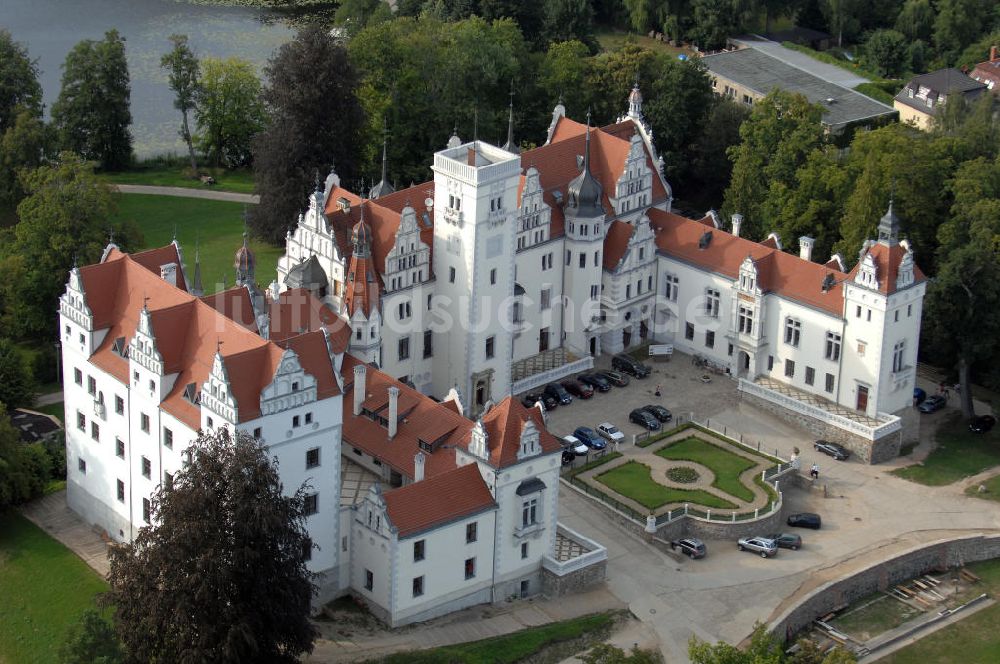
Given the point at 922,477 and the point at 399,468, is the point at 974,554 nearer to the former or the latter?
the point at 922,477

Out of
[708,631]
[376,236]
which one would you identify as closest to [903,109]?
[376,236]

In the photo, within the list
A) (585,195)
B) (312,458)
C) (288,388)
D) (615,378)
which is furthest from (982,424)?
(288,388)

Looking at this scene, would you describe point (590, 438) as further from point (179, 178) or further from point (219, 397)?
point (179, 178)

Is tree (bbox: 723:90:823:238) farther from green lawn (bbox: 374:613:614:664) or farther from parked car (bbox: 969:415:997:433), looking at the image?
green lawn (bbox: 374:613:614:664)

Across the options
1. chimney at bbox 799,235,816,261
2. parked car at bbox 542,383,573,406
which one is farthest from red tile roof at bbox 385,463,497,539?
chimney at bbox 799,235,816,261

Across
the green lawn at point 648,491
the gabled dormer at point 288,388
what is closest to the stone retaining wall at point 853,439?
the green lawn at point 648,491

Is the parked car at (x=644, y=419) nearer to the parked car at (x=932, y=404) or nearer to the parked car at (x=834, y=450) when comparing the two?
the parked car at (x=834, y=450)
